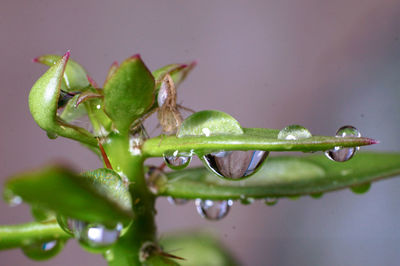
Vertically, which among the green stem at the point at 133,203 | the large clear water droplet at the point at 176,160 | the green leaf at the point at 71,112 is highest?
the green leaf at the point at 71,112

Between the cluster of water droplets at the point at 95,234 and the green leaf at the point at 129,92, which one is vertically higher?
the green leaf at the point at 129,92

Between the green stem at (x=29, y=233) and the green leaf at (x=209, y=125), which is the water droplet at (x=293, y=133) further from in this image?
the green stem at (x=29, y=233)

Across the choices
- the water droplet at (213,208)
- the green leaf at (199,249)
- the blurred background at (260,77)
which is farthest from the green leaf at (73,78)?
the blurred background at (260,77)

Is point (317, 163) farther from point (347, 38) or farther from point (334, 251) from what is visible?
point (347, 38)

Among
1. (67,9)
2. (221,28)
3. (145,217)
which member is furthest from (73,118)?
(221,28)

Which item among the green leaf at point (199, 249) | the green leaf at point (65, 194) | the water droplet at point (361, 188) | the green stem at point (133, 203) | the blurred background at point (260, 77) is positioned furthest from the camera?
the blurred background at point (260, 77)
